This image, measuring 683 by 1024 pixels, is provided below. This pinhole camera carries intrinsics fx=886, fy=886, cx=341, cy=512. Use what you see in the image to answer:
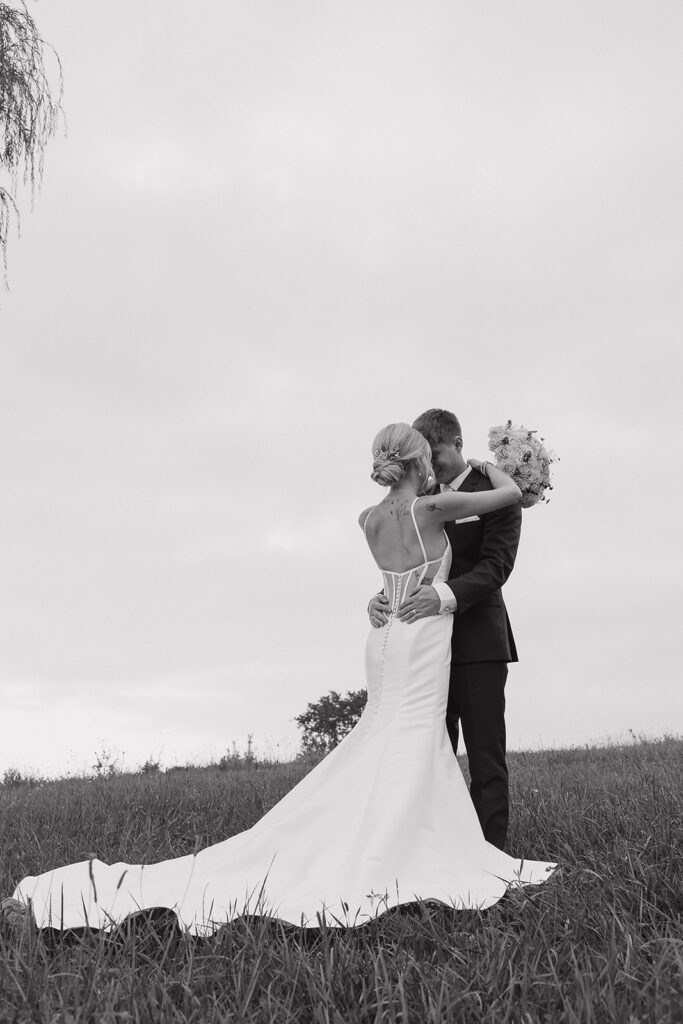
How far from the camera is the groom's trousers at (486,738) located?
20.1 feet

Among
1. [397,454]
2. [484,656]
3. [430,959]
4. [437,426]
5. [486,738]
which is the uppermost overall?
[437,426]

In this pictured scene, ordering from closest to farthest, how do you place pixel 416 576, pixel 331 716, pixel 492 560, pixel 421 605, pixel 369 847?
pixel 369 847 < pixel 421 605 < pixel 416 576 < pixel 492 560 < pixel 331 716

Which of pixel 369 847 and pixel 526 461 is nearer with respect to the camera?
pixel 369 847

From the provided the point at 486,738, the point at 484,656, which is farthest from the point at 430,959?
the point at 484,656

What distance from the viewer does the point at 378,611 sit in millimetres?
6160

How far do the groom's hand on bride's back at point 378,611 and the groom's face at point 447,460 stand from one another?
106cm

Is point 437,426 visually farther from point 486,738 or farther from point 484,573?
point 486,738

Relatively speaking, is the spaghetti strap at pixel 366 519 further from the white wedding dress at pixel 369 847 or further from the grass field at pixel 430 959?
the grass field at pixel 430 959


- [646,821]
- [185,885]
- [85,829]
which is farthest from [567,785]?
[185,885]

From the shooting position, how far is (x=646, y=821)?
20.8 ft

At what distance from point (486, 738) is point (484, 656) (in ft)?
1.84

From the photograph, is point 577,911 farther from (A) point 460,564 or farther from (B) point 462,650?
(A) point 460,564

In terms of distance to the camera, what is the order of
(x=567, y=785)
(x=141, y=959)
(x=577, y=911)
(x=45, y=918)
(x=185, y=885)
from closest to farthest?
(x=141, y=959)
(x=577, y=911)
(x=45, y=918)
(x=185, y=885)
(x=567, y=785)

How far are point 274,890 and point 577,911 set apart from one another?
165 cm
